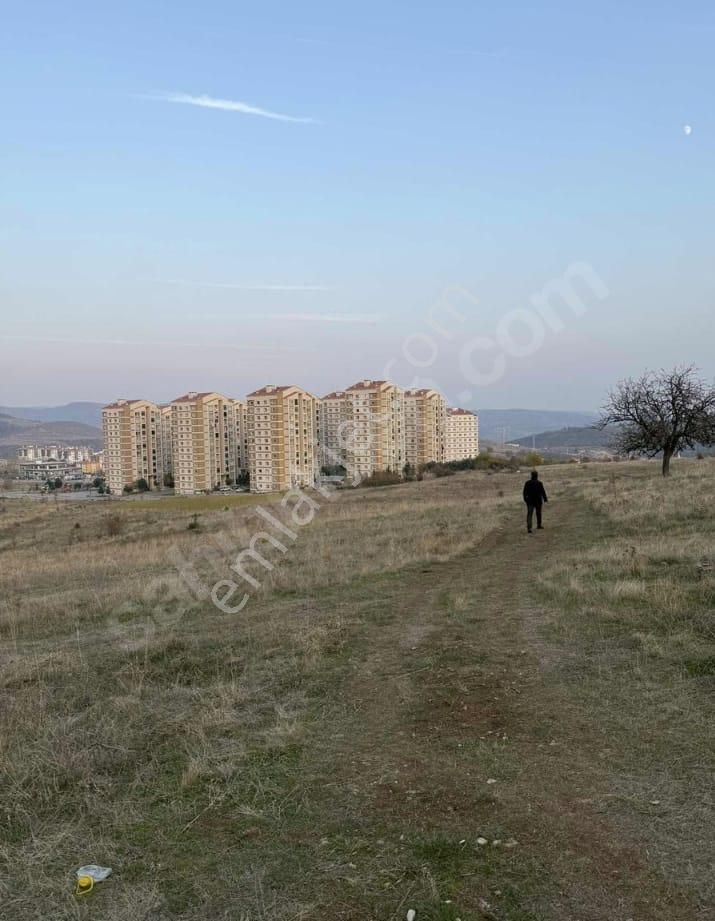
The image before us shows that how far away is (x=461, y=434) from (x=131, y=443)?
194ft

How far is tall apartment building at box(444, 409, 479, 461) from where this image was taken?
11638cm

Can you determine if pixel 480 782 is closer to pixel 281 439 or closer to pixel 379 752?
pixel 379 752

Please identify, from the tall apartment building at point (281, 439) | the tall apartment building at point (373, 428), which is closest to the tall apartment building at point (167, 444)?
the tall apartment building at point (281, 439)

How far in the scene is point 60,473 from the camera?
182125mm

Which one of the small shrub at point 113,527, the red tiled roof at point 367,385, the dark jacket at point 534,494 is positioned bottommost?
the small shrub at point 113,527

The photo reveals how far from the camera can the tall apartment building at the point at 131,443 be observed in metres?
118

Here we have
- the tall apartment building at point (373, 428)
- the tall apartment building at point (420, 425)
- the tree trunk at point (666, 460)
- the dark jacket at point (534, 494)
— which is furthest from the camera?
the tall apartment building at point (420, 425)

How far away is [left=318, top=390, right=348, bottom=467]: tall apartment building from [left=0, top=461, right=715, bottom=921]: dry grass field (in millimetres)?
84247

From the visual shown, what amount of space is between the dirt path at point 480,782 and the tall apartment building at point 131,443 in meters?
116

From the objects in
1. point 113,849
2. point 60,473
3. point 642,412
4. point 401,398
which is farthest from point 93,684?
point 60,473

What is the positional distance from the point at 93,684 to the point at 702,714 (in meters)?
6.39

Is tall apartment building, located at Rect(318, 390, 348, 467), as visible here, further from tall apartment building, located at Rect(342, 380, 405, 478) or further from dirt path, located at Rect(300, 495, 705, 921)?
dirt path, located at Rect(300, 495, 705, 921)

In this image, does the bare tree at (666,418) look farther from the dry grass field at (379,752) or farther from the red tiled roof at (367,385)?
the red tiled roof at (367,385)

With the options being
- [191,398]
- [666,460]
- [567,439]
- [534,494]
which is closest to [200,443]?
[191,398]
